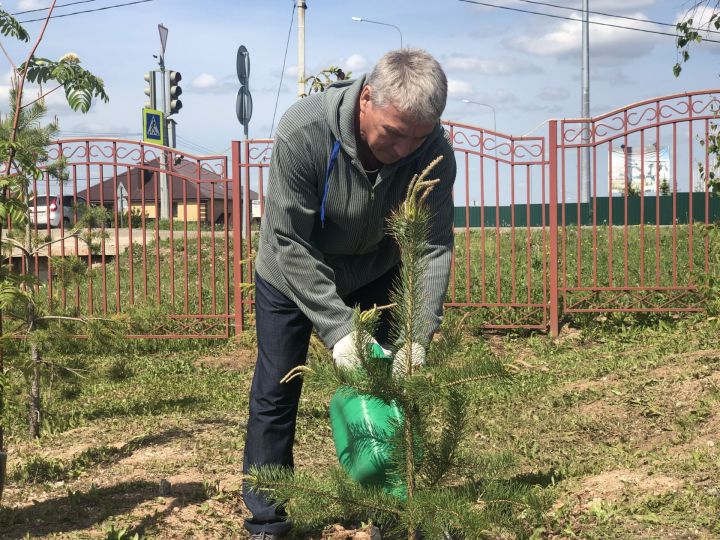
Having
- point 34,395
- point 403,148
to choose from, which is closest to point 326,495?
point 403,148

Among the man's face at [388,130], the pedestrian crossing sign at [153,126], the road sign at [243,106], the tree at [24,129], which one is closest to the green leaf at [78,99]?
the tree at [24,129]

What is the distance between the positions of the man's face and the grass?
662 millimetres

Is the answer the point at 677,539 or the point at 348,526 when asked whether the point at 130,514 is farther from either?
the point at 677,539

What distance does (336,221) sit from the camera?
271cm

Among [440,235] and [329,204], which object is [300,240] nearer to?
[329,204]

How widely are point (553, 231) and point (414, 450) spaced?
524cm

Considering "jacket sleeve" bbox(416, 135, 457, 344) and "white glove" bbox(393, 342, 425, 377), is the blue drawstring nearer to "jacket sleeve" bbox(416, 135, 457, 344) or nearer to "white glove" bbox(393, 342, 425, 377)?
"jacket sleeve" bbox(416, 135, 457, 344)

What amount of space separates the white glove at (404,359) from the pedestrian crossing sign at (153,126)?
423 inches

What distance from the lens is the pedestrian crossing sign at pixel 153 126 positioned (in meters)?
12.4

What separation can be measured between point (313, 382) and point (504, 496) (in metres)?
0.64

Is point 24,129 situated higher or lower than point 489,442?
higher

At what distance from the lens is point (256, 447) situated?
2791 millimetres

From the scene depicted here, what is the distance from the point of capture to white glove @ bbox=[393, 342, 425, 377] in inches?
88.6

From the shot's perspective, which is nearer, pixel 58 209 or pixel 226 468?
pixel 226 468
